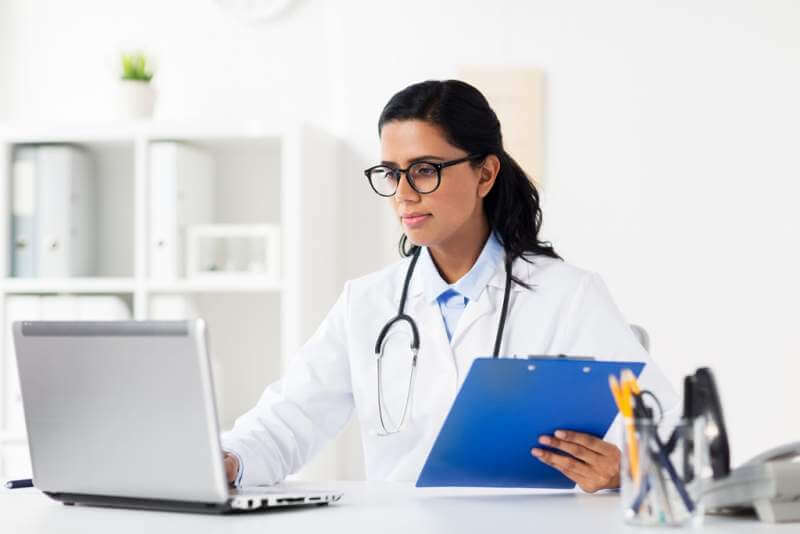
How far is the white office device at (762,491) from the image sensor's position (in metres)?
1.36

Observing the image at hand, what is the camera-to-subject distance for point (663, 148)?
328cm

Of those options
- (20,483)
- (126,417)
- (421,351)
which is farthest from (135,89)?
(126,417)

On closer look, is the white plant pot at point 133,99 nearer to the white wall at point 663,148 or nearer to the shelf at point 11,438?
the white wall at point 663,148

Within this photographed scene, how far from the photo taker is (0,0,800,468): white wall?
3221mm

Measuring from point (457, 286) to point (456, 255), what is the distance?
0.08 m

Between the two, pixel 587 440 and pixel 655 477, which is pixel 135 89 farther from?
pixel 655 477

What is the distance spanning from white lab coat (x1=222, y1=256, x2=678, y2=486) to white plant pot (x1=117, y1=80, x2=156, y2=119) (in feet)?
4.66

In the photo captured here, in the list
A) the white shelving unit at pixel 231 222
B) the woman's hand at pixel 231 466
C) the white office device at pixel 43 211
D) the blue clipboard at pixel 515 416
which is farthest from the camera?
the white office device at pixel 43 211

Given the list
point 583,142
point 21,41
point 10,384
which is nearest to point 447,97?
point 583,142

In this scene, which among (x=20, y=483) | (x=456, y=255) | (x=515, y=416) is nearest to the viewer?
(x=515, y=416)

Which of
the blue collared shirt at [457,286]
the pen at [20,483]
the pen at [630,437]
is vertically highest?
the blue collared shirt at [457,286]

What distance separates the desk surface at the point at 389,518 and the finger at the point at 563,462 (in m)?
0.04

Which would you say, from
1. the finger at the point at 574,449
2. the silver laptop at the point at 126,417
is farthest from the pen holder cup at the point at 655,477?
the silver laptop at the point at 126,417

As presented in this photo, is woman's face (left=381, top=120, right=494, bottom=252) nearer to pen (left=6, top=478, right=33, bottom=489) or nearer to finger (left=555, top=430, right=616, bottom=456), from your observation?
finger (left=555, top=430, right=616, bottom=456)
